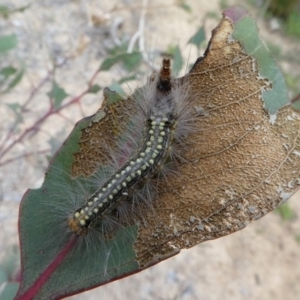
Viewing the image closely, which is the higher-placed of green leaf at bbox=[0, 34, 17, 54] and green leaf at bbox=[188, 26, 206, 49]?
green leaf at bbox=[0, 34, 17, 54]

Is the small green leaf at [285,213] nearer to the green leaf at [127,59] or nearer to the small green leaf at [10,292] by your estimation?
the green leaf at [127,59]

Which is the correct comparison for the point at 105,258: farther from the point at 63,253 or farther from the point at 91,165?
the point at 91,165

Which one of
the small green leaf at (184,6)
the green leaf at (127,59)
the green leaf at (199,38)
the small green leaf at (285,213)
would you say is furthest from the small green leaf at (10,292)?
the small green leaf at (184,6)

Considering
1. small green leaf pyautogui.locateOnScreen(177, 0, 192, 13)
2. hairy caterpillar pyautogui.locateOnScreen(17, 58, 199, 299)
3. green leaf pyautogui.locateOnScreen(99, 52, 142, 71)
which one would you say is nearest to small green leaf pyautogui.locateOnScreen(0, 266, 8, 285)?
hairy caterpillar pyautogui.locateOnScreen(17, 58, 199, 299)

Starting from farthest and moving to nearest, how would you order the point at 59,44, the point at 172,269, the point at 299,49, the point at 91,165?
the point at 299,49 < the point at 59,44 < the point at 172,269 < the point at 91,165

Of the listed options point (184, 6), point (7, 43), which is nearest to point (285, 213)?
point (184, 6)

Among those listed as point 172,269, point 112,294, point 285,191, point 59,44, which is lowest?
point 172,269

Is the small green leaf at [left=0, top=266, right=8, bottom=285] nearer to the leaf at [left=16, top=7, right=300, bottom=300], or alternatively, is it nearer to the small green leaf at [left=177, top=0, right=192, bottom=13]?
the leaf at [left=16, top=7, right=300, bottom=300]

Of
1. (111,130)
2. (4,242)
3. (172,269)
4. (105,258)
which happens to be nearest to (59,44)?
(4,242)
